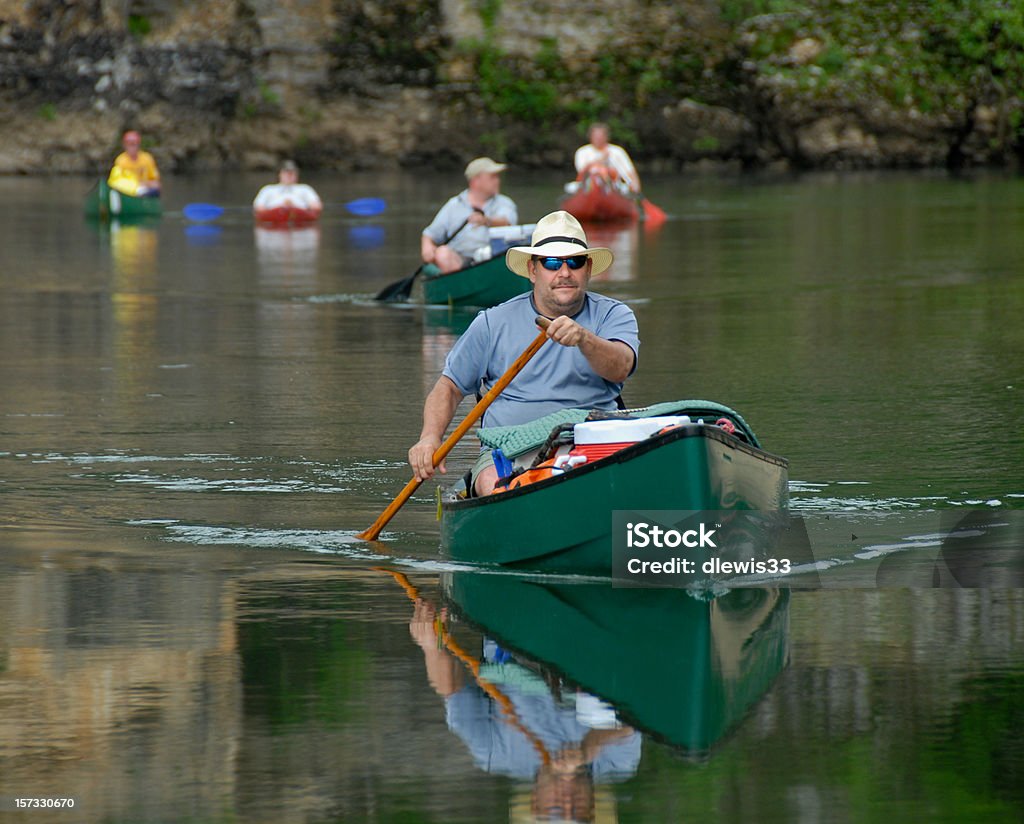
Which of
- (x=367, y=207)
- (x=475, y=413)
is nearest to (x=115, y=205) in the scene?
(x=367, y=207)

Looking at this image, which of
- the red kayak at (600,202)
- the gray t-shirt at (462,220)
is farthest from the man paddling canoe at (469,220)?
the red kayak at (600,202)

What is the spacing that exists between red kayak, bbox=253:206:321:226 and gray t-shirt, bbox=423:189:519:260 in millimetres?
14279

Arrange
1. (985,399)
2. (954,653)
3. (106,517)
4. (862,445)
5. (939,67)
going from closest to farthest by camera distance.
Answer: (954,653)
(106,517)
(862,445)
(985,399)
(939,67)

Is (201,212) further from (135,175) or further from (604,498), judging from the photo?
(604,498)

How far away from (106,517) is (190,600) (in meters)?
1.83

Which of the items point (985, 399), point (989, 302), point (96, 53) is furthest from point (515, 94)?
point (985, 399)

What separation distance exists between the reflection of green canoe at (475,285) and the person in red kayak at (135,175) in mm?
15536

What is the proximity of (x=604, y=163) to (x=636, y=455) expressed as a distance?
2466 centimetres

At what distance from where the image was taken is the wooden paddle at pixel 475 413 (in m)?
8.07

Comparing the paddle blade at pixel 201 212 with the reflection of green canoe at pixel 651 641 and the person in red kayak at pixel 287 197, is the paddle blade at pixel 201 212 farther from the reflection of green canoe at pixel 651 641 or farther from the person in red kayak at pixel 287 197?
the reflection of green canoe at pixel 651 641

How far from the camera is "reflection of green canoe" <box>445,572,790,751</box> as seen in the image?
639 centimetres

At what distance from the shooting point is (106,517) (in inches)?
377

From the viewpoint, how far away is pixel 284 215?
108ft

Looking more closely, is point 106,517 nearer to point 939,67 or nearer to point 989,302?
point 989,302
